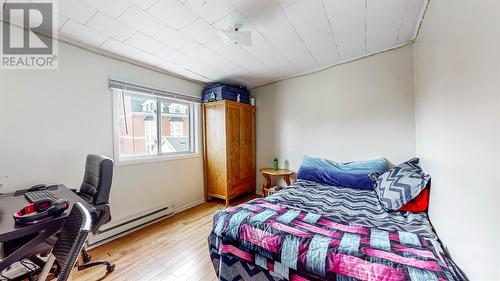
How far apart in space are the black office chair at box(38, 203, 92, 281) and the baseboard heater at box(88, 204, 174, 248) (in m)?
1.53

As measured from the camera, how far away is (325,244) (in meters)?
1.18

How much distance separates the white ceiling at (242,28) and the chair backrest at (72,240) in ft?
5.06

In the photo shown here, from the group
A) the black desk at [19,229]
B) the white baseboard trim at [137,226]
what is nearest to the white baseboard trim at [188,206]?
the white baseboard trim at [137,226]

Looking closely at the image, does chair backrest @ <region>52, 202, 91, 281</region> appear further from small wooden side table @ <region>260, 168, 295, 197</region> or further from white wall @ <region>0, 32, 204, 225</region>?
small wooden side table @ <region>260, 168, 295, 197</region>

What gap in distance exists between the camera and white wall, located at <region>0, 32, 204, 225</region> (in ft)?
5.46

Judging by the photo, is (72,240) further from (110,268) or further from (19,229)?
(110,268)

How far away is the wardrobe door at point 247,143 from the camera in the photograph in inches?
140

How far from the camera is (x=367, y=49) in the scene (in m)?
2.46

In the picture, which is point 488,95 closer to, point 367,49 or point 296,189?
point 296,189

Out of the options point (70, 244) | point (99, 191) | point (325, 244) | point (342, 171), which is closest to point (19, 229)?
point (70, 244)

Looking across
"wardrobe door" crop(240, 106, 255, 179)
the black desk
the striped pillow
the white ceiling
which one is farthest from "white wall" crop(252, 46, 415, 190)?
the black desk

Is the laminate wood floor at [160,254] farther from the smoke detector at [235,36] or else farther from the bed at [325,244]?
the smoke detector at [235,36]

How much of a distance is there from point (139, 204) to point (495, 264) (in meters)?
3.00

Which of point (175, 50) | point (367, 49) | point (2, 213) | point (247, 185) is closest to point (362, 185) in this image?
point (367, 49)
